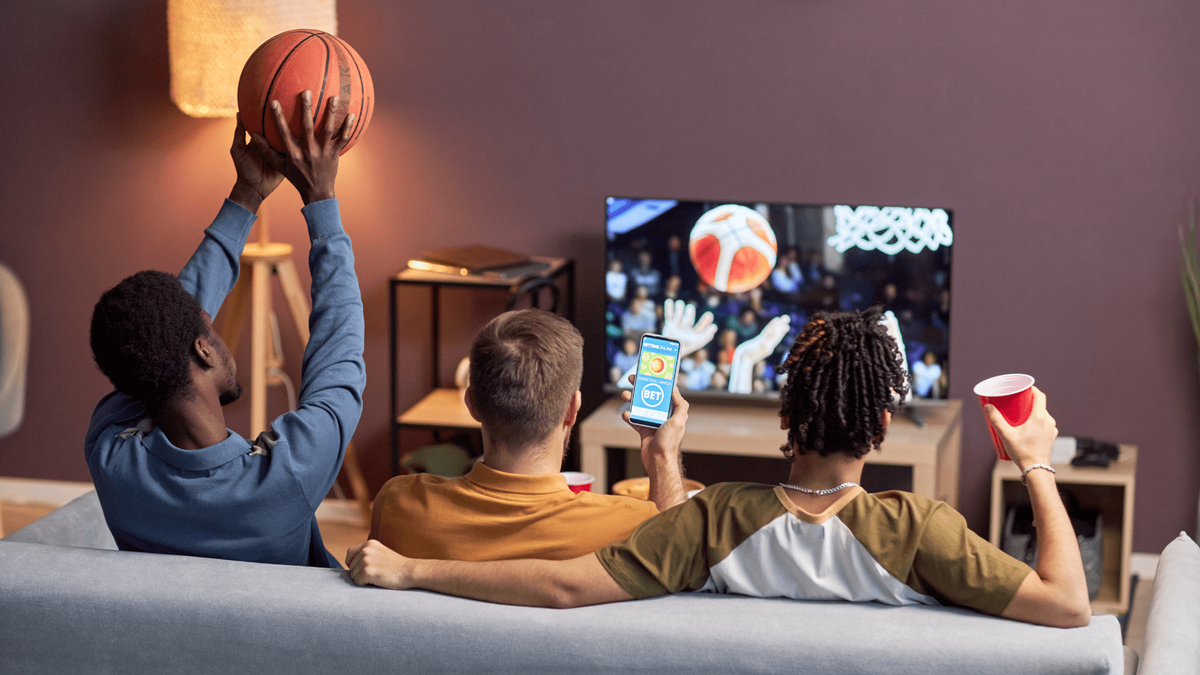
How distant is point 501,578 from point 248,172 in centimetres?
82

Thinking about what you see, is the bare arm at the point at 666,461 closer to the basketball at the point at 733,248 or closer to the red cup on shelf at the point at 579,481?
the red cup on shelf at the point at 579,481

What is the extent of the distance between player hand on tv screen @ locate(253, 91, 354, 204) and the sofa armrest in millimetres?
601

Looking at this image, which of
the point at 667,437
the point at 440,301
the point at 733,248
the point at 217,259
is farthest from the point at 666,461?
the point at 440,301

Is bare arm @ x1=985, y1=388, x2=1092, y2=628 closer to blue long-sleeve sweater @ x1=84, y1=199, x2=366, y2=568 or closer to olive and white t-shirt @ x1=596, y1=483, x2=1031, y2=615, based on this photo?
olive and white t-shirt @ x1=596, y1=483, x2=1031, y2=615

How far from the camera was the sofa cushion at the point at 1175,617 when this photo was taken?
1328mm

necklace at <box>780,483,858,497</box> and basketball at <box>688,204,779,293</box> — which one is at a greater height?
basketball at <box>688,204,779,293</box>

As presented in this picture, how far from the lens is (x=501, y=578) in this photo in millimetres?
1269

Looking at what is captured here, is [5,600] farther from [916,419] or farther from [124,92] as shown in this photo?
[124,92]

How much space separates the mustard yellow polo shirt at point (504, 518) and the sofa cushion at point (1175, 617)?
25.2 inches

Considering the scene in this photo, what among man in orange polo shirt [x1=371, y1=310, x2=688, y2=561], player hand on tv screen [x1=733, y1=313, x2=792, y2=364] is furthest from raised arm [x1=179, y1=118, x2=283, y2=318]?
player hand on tv screen [x1=733, y1=313, x2=792, y2=364]

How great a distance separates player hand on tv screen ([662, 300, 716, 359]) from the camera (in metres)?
3.32

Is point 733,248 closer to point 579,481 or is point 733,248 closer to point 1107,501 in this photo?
point 1107,501

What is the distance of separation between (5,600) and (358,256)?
2455 mm

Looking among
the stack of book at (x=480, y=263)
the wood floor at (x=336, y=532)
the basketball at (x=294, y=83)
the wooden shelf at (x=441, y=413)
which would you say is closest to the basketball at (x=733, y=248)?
the stack of book at (x=480, y=263)
